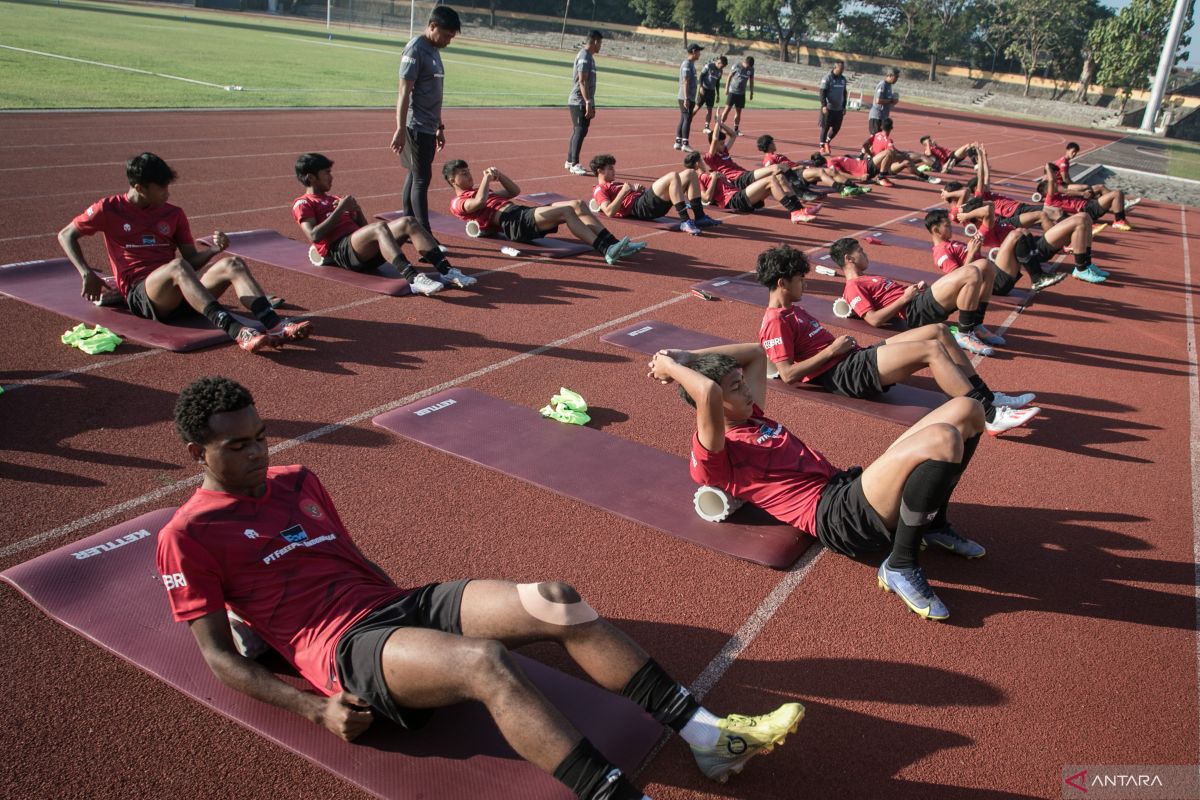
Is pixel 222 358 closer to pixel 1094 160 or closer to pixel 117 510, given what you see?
pixel 117 510

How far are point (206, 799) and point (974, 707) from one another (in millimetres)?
2708

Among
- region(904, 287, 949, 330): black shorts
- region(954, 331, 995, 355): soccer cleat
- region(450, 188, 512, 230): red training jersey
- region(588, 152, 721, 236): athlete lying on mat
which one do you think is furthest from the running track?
region(588, 152, 721, 236): athlete lying on mat

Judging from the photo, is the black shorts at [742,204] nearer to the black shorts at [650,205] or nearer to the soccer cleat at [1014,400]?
the black shorts at [650,205]

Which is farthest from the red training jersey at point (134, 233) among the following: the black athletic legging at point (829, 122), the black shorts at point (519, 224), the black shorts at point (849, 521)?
the black athletic legging at point (829, 122)

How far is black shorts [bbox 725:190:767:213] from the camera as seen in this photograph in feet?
40.5

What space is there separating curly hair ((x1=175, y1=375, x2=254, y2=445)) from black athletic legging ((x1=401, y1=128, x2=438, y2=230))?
566cm

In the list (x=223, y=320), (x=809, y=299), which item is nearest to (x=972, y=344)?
(x=809, y=299)

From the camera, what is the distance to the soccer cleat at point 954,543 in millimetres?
4145

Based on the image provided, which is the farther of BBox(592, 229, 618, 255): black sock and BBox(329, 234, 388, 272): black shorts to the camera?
BBox(592, 229, 618, 255): black sock

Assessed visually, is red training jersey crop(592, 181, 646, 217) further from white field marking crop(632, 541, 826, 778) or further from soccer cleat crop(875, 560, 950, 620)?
soccer cleat crop(875, 560, 950, 620)

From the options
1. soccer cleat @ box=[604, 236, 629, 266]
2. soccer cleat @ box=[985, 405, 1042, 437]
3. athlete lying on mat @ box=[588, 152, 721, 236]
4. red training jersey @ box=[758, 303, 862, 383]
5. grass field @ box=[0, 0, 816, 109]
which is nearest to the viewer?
soccer cleat @ box=[985, 405, 1042, 437]

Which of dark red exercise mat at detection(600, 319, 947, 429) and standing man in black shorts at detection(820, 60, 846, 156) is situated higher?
standing man in black shorts at detection(820, 60, 846, 156)

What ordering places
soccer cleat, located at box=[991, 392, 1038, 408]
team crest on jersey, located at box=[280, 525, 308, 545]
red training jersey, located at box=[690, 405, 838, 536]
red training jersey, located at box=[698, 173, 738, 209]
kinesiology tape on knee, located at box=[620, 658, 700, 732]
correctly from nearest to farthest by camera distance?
kinesiology tape on knee, located at box=[620, 658, 700, 732] → team crest on jersey, located at box=[280, 525, 308, 545] → red training jersey, located at box=[690, 405, 838, 536] → soccer cleat, located at box=[991, 392, 1038, 408] → red training jersey, located at box=[698, 173, 738, 209]

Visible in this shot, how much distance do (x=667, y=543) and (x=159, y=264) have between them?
14.4 ft
